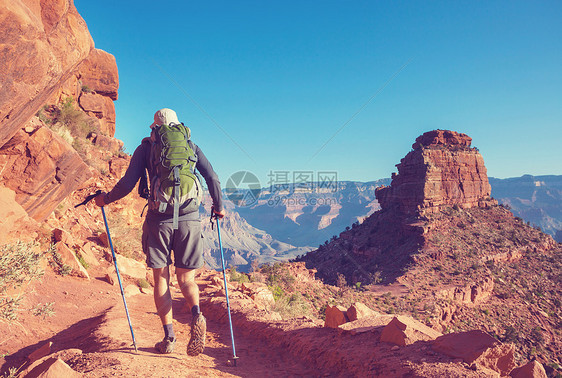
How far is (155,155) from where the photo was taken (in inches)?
134

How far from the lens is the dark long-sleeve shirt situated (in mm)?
3432

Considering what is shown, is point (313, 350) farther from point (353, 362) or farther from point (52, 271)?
point (52, 271)

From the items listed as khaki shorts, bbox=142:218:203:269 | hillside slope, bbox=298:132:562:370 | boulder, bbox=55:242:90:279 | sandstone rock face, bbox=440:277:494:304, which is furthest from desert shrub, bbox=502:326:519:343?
khaki shorts, bbox=142:218:203:269

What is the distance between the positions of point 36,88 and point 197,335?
3.98 meters

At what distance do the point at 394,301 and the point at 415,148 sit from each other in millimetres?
30814

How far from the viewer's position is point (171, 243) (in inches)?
138

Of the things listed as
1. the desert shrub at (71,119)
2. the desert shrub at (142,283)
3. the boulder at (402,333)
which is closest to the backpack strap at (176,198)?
the boulder at (402,333)

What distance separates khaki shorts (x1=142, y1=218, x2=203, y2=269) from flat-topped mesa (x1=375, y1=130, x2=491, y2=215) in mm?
41204

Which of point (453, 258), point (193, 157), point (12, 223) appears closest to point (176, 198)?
point (193, 157)

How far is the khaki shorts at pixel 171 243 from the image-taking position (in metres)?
3.42

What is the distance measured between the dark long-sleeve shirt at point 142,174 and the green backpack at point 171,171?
0.11 metres

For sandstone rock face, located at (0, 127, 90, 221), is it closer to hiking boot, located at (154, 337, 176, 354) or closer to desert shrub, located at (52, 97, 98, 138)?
hiking boot, located at (154, 337, 176, 354)

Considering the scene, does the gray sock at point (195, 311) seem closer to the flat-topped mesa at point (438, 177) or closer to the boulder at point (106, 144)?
the boulder at point (106, 144)

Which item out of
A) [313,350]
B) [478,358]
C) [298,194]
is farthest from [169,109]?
[298,194]
